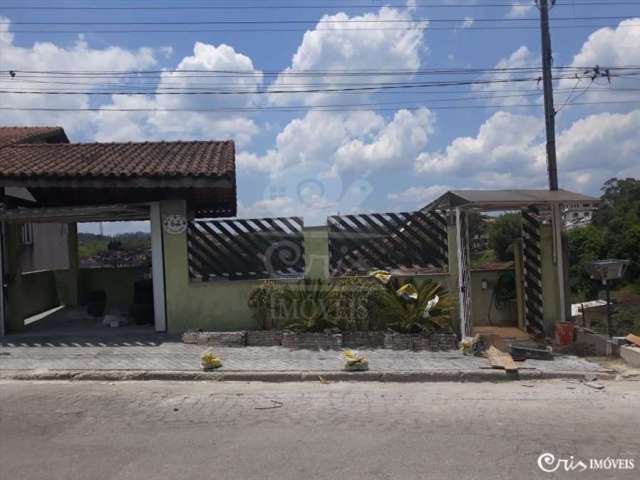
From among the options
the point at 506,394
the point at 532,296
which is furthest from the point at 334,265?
the point at 506,394

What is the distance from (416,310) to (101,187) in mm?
6197

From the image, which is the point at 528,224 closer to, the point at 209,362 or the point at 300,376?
the point at 300,376

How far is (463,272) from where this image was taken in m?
10.5

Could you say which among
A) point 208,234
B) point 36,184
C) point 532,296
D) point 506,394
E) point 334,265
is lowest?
point 506,394

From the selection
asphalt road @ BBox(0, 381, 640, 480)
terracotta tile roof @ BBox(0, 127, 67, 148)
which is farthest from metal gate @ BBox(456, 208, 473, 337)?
terracotta tile roof @ BBox(0, 127, 67, 148)

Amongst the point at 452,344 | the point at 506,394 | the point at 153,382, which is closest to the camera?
the point at 506,394

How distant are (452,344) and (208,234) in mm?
4866

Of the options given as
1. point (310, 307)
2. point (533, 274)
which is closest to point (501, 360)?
point (533, 274)

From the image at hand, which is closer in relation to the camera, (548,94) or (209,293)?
(209,293)

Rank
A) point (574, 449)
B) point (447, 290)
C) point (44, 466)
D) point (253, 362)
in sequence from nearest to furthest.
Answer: point (44, 466), point (574, 449), point (253, 362), point (447, 290)

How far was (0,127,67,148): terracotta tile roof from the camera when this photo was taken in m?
15.7

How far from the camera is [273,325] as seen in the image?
10875 millimetres

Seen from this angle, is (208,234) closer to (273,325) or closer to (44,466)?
(273,325)

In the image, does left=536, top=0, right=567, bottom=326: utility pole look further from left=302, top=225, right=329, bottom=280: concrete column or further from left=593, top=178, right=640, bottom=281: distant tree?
left=593, top=178, right=640, bottom=281: distant tree
